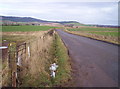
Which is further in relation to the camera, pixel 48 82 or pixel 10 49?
pixel 48 82

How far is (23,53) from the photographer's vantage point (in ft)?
22.6

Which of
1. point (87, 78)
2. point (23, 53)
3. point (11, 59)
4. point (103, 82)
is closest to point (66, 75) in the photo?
point (87, 78)

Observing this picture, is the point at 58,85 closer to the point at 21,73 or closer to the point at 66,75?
the point at 66,75

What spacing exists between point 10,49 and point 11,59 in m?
0.37

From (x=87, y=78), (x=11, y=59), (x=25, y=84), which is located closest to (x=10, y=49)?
(x=11, y=59)

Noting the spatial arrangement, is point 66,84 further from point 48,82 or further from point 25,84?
point 25,84

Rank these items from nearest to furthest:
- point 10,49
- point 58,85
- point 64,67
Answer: point 10,49
point 58,85
point 64,67

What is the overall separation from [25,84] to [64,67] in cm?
249

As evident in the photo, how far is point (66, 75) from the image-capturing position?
663 cm

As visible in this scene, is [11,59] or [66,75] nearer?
[11,59]

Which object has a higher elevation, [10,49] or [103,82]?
[10,49]

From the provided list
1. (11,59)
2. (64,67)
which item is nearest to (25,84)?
(11,59)

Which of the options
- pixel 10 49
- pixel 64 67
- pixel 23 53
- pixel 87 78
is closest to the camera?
pixel 10 49

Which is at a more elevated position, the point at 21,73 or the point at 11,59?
the point at 11,59
